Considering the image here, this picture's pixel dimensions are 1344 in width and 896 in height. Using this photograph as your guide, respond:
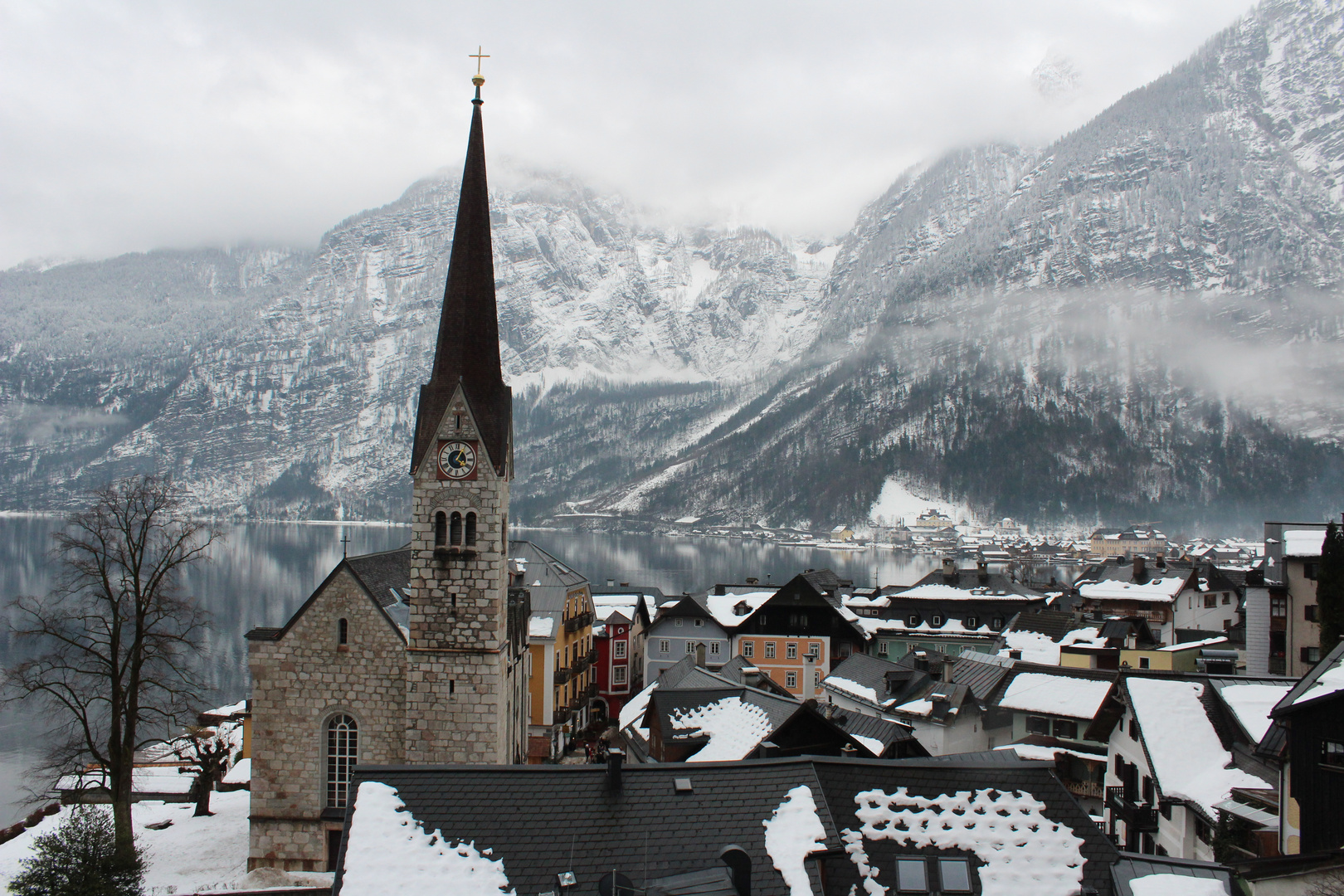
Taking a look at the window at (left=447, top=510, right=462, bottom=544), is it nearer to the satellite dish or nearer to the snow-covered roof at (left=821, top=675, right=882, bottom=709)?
the satellite dish

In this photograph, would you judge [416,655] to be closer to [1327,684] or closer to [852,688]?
[1327,684]

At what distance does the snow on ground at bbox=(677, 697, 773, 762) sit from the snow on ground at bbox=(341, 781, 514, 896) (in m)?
13.1

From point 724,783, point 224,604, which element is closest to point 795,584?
point 724,783

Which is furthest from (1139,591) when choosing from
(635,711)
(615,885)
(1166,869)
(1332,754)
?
(615,885)

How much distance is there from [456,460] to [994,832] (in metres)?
18.5

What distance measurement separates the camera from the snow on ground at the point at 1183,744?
2530 cm

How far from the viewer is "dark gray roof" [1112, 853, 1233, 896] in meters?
17.0

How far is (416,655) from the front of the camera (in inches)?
1098

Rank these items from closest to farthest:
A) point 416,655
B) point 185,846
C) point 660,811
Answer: point 660,811 → point 416,655 → point 185,846

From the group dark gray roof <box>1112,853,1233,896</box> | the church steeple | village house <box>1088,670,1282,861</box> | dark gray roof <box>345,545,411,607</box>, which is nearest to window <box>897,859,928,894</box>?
dark gray roof <box>1112,853,1233,896</box>

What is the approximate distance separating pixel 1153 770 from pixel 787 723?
10785mm

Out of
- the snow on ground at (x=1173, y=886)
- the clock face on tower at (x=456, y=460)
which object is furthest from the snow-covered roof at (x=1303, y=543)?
→ the clock face on tower at (x=456, y=460)

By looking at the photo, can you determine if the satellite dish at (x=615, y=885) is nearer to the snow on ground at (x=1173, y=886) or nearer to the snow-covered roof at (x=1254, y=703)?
the snow on ground at (x=1173, y=886)

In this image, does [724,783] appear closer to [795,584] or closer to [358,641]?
[358,641]
